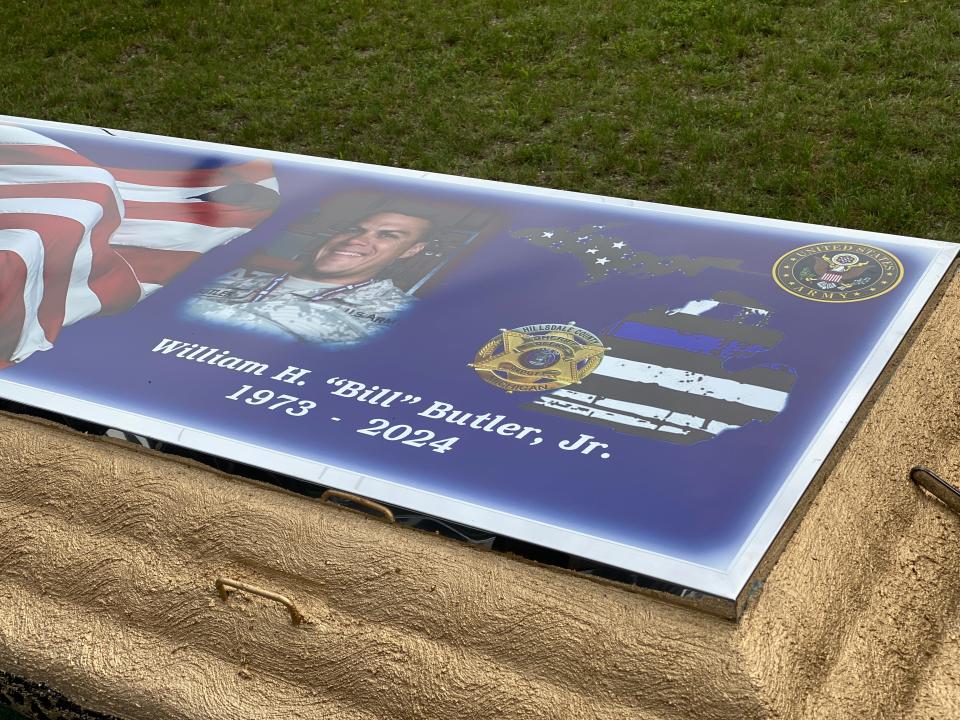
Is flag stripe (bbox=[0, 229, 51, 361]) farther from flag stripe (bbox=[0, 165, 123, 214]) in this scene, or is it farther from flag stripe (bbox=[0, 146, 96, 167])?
flag stripe (bbox=[0, 146, 96, 167])

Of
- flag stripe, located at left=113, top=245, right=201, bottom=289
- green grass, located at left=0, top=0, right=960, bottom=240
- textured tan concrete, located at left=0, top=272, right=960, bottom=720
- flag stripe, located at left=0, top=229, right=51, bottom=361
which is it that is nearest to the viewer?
textured tan concrete, located at left=0, top=272, right=960, bottom=720

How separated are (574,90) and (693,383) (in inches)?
98.7

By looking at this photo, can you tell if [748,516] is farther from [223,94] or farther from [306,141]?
[223,94]

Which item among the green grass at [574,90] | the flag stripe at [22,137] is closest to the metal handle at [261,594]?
the flag stripe at [22,137]

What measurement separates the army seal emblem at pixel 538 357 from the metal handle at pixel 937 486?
1.68 feet

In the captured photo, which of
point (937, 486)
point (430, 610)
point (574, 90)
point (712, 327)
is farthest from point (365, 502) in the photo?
point (574, 90)

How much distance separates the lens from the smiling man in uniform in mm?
1973

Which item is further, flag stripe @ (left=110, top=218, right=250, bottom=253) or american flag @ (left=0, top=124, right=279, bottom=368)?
flag stripe @ (left=110, top=218, right=250, bottom=253)

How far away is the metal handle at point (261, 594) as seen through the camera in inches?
59.7

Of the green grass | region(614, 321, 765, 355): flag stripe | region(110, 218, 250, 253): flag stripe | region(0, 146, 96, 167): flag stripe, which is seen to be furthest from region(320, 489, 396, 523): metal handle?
the green grass

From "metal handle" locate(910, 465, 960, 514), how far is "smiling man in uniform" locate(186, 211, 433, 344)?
92 centimetres

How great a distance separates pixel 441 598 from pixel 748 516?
0.43m

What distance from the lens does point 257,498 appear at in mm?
1665

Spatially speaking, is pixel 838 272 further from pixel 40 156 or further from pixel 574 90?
pixel 574 90
